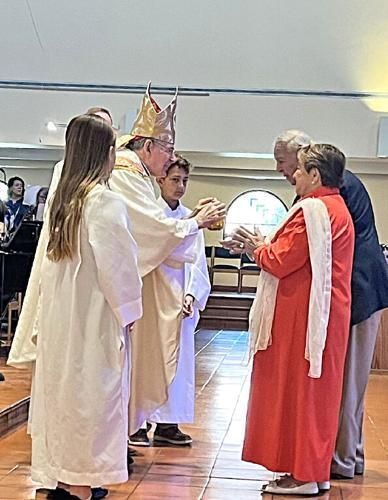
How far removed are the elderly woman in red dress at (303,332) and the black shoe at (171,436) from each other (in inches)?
31.4

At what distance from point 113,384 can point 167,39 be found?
7.12 metres

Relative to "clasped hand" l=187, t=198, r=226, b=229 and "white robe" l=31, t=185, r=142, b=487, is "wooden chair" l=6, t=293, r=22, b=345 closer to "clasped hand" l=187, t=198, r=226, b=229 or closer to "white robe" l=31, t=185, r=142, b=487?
"clasped hand" l=187, t=198, r=226, b=229

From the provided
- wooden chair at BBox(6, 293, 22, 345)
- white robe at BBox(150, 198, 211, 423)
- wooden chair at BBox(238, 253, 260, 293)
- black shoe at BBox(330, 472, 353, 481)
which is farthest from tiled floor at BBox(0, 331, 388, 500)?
wooden chair at BBox(238, 253, 260, 293)

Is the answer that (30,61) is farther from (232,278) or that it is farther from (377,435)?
(377,435)

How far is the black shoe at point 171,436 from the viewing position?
3938mm

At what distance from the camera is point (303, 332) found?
Result: 3.10 m

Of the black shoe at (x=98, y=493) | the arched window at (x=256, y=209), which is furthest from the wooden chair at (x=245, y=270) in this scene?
the black shoe at (x=98, y=493)

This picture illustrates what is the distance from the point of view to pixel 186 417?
12.8 ft

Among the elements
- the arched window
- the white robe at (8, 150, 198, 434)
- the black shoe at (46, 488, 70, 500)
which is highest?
the arched window

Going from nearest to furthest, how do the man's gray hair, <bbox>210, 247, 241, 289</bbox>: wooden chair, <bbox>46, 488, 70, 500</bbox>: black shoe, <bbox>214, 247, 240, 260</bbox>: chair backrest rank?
<bbox>46, 488, 70, 500</bbox>: black shoe, the man's gray hair, <bbox>210, 247, 241, 289</bbox>: wooden chair, <bbox>214, 247, 240, 260</bbox>: chair backrest

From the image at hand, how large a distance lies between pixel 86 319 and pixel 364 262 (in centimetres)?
130

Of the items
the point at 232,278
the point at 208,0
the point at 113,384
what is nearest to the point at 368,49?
the point at 208,0

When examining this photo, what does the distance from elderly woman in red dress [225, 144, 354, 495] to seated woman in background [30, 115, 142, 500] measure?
633mm

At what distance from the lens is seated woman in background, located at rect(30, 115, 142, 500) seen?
268cm
